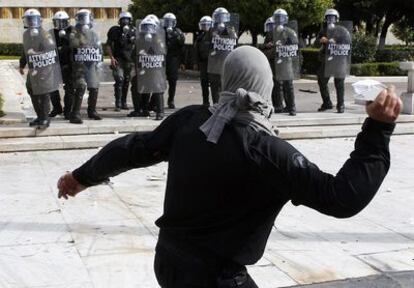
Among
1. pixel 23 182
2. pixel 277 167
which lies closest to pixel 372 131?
pixel 277 167

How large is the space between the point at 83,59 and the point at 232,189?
8646 millimetres

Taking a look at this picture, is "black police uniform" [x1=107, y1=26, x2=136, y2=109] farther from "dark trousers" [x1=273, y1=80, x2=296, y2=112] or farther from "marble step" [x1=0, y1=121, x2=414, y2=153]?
"dark trousers" [x1=273, y1=80, x2=296, y2=112]

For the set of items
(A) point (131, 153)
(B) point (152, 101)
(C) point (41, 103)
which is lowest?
(B) point (152, 101)

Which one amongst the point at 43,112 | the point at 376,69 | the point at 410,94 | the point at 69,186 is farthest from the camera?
the point at 376,69

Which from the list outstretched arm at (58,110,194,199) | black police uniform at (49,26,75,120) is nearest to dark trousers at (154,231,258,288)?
outstretched arm at (58,110,194,199)

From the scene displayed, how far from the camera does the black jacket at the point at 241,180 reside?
196cm

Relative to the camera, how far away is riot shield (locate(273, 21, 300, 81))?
1198cm

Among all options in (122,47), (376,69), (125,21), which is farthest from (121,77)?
(376,69)

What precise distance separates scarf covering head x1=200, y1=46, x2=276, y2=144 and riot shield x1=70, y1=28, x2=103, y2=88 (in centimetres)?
838

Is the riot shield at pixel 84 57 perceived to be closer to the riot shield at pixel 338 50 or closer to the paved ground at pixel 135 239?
the paved ground at pixel 135 239

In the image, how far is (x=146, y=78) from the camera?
11039 millimetres

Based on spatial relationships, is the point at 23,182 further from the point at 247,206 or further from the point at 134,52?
the point at 247,206

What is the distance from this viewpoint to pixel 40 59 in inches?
389

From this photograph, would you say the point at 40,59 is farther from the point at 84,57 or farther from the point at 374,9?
the point at 374,9
